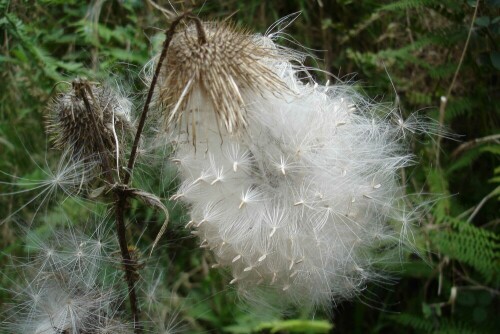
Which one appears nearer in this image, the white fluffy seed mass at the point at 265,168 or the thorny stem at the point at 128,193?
the thorny stem at the point at 128,193

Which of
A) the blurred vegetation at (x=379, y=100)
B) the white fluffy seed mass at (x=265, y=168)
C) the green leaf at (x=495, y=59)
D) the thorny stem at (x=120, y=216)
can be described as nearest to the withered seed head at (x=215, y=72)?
the white fluffy seed mass at (x=265, y=168)

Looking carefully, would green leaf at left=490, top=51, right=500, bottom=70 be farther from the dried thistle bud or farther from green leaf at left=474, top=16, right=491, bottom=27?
the dried thistle bud

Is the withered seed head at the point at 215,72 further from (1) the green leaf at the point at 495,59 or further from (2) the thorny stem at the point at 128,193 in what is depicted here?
(1) the green leaf at the point at 495,59

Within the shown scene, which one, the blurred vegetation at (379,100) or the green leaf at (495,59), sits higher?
the green leaf at (495,59)

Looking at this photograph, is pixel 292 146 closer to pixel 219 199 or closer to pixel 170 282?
pixel 219 199

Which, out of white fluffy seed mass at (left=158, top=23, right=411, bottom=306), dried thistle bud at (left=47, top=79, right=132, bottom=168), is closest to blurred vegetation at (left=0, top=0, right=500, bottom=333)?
dried thistle bud at (left=47, top=79, right=132, bottom=168)

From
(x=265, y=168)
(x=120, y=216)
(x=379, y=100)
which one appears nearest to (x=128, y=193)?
(x=120, y=216)

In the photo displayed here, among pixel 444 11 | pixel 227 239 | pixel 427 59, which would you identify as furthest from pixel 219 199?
pixel 427 59

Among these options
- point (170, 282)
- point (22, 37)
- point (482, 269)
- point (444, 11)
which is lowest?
point (170, 282)
